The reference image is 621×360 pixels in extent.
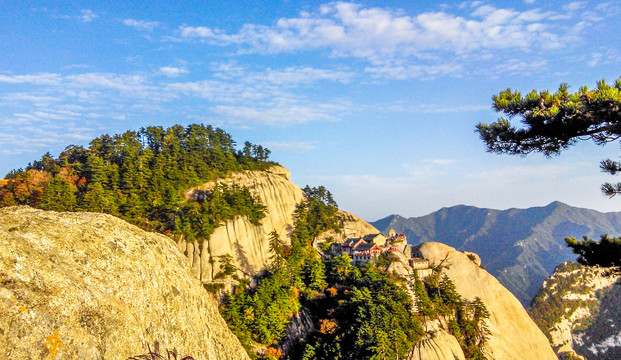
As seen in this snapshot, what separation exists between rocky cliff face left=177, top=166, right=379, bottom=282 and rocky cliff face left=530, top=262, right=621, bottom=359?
12287cm

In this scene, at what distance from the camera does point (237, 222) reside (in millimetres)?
53438

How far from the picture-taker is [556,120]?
42.9 feet

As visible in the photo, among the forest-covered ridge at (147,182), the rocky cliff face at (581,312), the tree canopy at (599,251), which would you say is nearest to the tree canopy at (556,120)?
the tree canopy at (599,251)

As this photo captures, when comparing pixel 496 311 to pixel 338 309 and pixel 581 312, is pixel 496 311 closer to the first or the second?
pixel 338 309

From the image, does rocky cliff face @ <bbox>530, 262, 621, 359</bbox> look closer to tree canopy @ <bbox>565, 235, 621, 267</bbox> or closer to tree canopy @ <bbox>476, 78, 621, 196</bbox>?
tree canopy @ <bbox>565, 235, 621, 267</bbox>

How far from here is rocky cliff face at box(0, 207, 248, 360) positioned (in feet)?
16.0

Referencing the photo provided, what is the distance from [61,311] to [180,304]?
9.23 feet

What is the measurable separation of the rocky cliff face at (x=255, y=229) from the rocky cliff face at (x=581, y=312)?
12287 centimetres

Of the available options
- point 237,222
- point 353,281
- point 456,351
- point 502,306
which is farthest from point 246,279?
point 502,306

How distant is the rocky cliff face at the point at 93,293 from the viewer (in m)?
4.88

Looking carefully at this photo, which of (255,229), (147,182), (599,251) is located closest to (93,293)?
(599,251)

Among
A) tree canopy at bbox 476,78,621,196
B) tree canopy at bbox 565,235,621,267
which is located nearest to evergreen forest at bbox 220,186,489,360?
tree canopy at bbox 565,235,621,267

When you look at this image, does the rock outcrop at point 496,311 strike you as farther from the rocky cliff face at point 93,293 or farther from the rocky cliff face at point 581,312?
the rocky cliff face at point 581,312

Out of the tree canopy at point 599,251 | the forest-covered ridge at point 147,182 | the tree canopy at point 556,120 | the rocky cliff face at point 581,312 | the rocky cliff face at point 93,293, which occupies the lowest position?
the rocky cliff face at point 581,312
